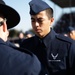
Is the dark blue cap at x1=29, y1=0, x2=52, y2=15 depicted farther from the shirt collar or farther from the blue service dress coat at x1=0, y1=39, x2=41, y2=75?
the blue service dress coat at x1=0, y1=39, x2=41, y2=75

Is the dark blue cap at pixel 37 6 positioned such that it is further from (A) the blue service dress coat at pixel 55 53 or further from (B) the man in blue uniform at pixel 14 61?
(B) the man in blue uniform at pixel 14 61

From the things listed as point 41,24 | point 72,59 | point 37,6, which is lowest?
point 72,59

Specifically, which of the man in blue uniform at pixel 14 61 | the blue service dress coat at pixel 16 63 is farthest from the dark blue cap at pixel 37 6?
the blue service dress coat at pixel 16 63

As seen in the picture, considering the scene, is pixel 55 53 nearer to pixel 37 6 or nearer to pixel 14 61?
pixel 37 6

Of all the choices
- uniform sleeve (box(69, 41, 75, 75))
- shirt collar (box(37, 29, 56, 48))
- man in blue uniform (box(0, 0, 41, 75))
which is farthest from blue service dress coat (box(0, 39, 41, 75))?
shirt collar (box(37, 29, 56, 48))

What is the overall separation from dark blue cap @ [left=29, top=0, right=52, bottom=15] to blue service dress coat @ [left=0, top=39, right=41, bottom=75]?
1510 millimetres

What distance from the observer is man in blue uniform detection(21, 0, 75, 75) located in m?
3.25

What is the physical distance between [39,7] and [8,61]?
1.69m

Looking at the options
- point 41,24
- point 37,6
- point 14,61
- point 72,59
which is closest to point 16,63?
point 14,61

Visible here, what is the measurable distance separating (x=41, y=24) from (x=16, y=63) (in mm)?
1592

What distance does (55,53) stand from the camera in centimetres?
337

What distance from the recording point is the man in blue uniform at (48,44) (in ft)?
10.7

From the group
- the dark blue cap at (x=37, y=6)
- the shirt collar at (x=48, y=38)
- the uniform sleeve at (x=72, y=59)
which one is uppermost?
the dark blue cap at (x=37, y=6)

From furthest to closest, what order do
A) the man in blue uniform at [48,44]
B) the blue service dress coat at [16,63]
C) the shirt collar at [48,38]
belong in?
the shirt collar at [48,38] → the man in blue uniform at [48,44] → the blue service dress coat at [16,63]
